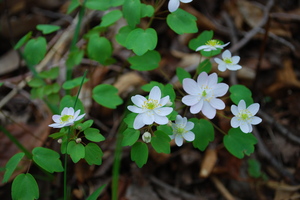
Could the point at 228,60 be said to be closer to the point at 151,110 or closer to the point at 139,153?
the point at 151,110

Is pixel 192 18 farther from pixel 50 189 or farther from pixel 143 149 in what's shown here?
pixel 50 189

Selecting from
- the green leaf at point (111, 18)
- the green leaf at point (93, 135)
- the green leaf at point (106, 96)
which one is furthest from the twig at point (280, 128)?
the green leaf at point (93, 135)

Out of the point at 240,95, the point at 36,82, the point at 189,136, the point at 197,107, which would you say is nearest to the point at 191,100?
the point at 197,107

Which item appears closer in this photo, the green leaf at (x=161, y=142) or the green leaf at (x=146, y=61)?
the green leaf at (x=161, y=142)

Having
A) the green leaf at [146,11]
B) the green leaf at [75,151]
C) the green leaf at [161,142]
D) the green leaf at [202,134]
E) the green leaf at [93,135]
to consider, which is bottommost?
the green leaf at [202,134]

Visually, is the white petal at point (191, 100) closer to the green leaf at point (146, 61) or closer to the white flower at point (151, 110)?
the white flower at point (151, 110)
